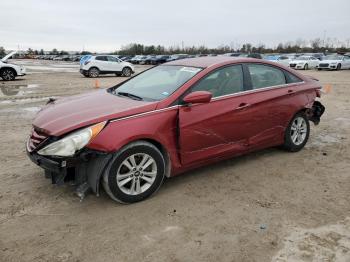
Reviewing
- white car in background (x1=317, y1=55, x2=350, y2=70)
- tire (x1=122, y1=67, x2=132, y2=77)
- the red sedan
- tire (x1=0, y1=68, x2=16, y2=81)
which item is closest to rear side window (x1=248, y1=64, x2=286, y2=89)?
the red sedan

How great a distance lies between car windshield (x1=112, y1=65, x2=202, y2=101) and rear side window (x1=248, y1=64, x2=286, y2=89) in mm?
965

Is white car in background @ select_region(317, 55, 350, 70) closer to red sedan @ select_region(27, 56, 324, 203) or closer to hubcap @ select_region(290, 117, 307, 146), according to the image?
hubcap @ select_region(290, 117, 307, 146)

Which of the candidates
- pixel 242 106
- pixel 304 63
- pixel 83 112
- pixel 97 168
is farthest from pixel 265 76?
pixel 304 63

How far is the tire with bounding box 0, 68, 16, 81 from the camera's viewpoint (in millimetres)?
20225

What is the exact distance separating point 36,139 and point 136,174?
1214mm

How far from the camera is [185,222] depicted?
377 cm

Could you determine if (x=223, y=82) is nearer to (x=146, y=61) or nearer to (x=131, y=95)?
(x=131, y=95)

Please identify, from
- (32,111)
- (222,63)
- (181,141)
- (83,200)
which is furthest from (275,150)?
(32,111)

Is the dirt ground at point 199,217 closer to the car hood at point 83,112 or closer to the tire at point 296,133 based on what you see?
the tire at point 296,133

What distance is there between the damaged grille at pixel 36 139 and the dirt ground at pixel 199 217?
625 mm

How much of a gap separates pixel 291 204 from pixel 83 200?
94.9 inches

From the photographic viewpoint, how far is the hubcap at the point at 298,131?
6.00 meters

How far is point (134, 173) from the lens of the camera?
410 cm

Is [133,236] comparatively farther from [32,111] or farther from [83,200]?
[32,111]
